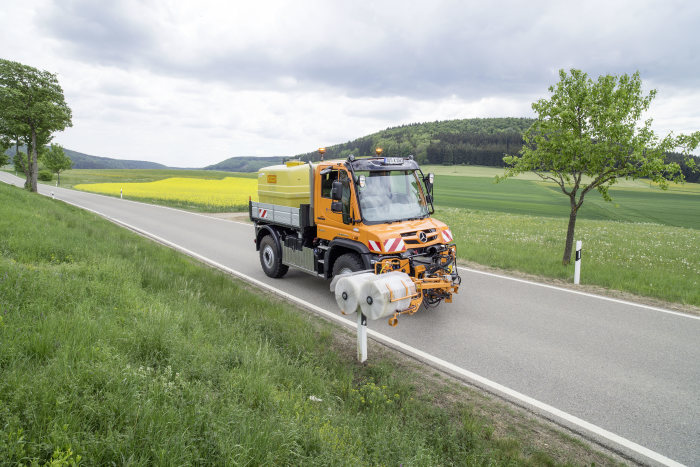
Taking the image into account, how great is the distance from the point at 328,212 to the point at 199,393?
4831 millimetres

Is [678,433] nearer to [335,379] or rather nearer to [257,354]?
[335,379]

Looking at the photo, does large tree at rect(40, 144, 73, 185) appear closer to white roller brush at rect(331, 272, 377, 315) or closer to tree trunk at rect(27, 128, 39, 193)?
tree trunk at rect(27, 128, 39, 193)

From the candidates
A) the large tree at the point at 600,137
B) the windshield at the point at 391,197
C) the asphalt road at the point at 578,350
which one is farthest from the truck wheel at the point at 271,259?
the large tree at the point at 600,137

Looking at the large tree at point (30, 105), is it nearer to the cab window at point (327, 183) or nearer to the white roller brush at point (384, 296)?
the cab window at point (327, 183)

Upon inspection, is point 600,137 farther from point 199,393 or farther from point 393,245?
point 199,393

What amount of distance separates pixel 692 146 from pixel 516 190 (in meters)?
43.8

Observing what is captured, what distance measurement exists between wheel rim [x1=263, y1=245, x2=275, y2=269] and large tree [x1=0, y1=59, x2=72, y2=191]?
25318 mm

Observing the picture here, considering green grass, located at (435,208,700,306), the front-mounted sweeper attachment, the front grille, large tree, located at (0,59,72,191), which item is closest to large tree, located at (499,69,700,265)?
green grass, located at (435,208,700,306)

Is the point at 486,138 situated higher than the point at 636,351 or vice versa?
the point at 486,138

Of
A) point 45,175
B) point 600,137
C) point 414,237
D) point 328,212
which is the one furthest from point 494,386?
point 45,175

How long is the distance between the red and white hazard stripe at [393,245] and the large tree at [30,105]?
29162 millimetres

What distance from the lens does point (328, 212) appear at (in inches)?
Result: 304

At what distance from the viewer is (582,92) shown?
983 cm

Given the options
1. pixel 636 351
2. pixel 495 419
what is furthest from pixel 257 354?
pixel 636 351
